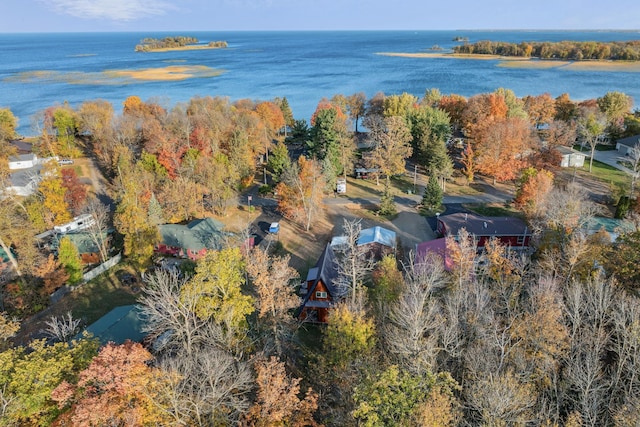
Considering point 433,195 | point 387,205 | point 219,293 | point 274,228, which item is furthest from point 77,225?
point 433,195

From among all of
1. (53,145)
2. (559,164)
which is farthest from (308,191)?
(53,145)

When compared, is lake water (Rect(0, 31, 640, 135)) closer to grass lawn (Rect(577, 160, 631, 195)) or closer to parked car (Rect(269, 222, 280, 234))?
parked car (Rect(269, 222, 280, 234))

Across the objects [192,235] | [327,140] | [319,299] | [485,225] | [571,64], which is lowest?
[319,299]

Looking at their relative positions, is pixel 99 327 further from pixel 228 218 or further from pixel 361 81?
pixel 361 81

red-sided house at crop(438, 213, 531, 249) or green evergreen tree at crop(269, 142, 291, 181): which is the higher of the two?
green evergreen tree at crop(269, 142, 291, 181)

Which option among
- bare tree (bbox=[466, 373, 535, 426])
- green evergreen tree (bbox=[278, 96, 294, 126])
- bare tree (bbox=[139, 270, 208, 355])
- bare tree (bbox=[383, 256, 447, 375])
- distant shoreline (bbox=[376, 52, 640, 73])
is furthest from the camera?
distant shoreline (bbox=[376, 52, 640, 73])

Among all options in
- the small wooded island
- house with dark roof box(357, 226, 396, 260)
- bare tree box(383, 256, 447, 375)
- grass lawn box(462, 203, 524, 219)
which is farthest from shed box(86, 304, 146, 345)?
the small wooded island

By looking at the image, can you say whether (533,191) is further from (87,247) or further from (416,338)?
(87,247)
